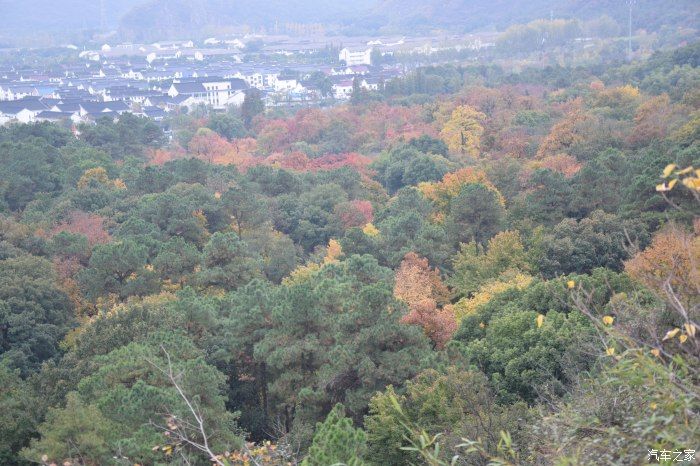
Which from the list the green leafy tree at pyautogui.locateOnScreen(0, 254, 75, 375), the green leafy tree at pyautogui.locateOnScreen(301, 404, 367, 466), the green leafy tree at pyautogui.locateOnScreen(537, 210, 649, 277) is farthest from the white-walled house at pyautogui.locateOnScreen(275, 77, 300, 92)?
the green leafy tree at pyautogui.locateOnScreen(301, 404, 367, 466)

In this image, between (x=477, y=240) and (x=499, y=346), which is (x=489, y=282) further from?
(x=499, y=346)

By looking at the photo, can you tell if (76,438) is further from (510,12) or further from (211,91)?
(510,12)

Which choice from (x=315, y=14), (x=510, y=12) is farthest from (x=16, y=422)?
(x=315, y=14)

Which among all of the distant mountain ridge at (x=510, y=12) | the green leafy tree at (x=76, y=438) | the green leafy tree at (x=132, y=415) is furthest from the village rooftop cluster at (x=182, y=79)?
the green leafy tree at (x=76, y=438)

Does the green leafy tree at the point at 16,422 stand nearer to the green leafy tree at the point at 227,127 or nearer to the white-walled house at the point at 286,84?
the green leafy tree at the point at 227,127

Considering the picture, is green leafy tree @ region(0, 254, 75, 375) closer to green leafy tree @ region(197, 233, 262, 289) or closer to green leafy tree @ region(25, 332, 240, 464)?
green leafy tree @ region(197, 233, 262, 289)
